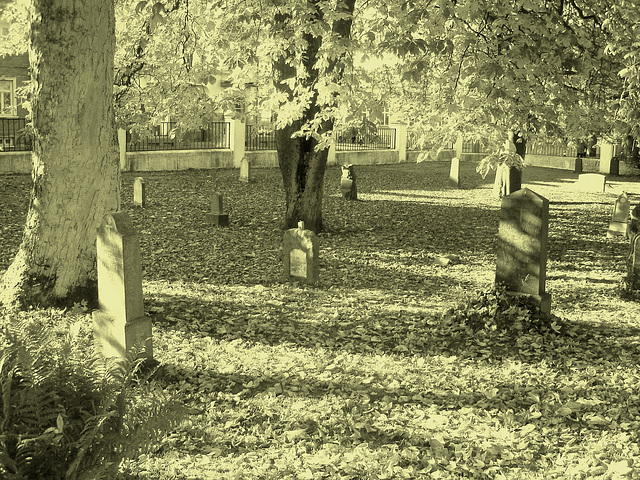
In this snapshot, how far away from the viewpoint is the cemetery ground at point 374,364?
4637 mm

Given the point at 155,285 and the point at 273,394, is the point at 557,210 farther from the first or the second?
the point at 273,394

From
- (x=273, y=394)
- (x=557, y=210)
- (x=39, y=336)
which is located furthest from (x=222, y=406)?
(x=557, y=210)

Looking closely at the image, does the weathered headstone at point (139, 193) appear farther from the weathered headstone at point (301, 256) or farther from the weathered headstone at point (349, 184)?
the weathered headstone at point (301, 256)

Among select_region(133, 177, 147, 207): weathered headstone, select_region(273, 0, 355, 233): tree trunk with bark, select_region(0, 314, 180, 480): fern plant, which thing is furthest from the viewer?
select_region(133, 177, 147, 207): weathered headstone

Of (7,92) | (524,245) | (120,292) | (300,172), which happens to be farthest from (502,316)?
(7,92)

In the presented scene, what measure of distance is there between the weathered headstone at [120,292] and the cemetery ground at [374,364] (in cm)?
25

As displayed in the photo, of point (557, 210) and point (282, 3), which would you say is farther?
point (557, 210)

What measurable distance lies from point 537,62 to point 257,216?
27.2ft

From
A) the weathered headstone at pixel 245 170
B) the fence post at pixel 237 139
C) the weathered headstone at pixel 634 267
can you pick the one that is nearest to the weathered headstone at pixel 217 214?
the weathered headstone at pixel 634 267

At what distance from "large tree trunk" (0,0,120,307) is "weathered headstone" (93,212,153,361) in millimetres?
1438

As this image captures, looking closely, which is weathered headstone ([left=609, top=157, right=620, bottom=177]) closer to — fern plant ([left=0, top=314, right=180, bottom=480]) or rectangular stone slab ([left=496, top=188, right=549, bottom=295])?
rectangular stone slab ([left=496, top=188, right=549, bottom=295])

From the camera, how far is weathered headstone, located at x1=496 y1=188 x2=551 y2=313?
24.9ft

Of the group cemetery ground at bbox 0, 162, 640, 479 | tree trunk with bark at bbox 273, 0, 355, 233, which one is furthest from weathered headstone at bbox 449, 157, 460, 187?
tree trunk with bark at bbox 273, 0, 355, 233

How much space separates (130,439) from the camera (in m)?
3.37
